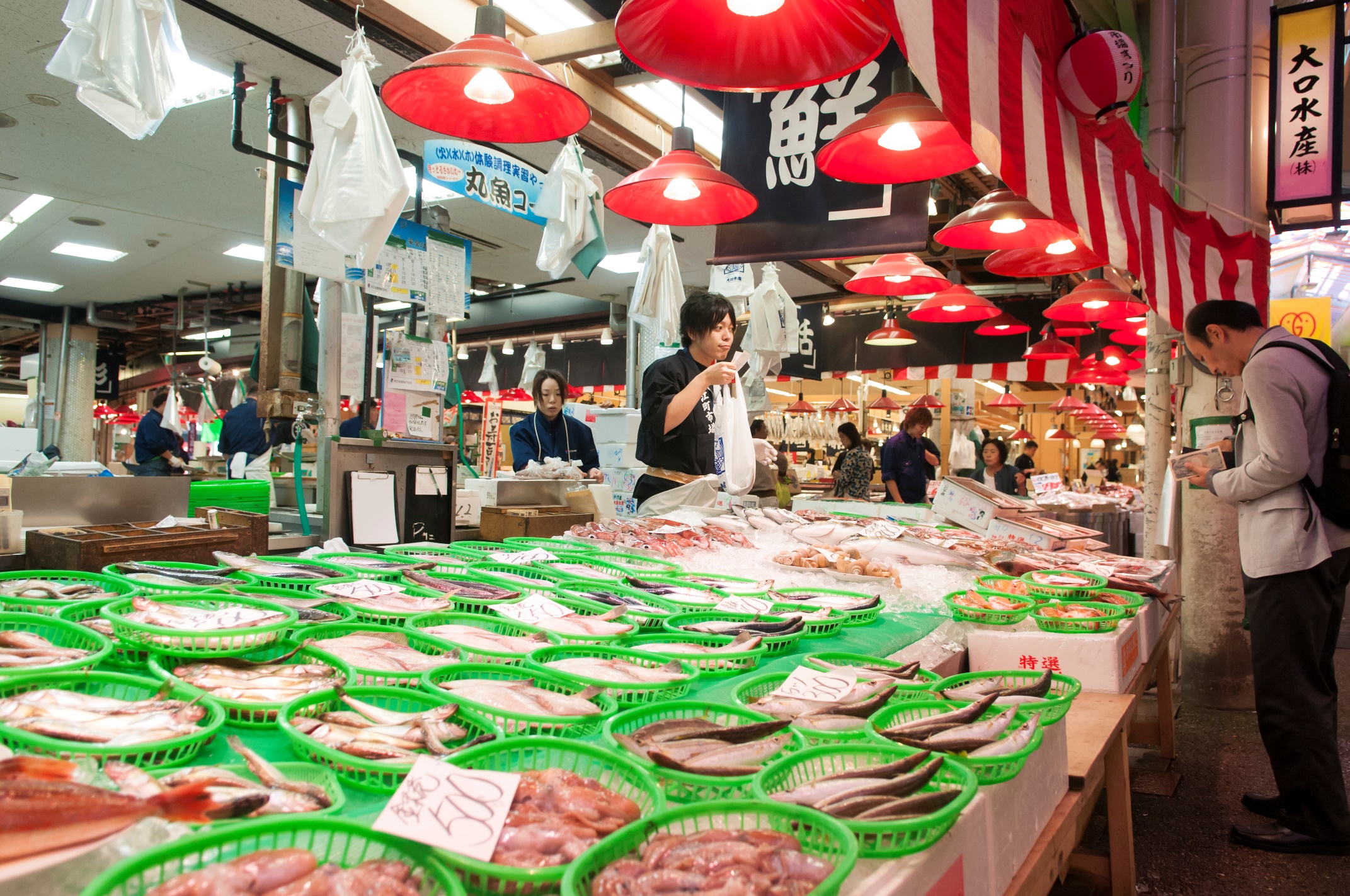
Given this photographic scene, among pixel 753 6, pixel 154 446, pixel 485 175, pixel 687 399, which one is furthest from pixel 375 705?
pixel 154 446

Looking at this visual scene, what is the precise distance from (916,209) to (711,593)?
3091 millimetres

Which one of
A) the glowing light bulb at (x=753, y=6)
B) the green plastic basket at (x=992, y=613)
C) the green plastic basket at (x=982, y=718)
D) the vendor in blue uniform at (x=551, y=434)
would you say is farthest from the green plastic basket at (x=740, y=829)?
the vendor in blue uniform at (x=551, y=434)

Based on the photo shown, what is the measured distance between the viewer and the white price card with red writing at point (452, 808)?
893 millimetres

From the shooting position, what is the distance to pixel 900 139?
370 centimetres

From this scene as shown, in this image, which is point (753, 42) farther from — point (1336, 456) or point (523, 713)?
point (1336, 456)

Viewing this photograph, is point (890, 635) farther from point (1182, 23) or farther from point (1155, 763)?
point (1182, 23)

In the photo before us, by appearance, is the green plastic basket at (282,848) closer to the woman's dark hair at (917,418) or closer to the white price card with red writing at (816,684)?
the white price card with red writing at (816,684)

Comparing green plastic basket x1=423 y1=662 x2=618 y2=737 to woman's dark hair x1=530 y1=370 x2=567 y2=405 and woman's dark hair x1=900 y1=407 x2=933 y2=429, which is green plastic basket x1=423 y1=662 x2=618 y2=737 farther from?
woman's dark hair x1=900 y1=407 x2=933 y2=429

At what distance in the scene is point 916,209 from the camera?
4.73 meters

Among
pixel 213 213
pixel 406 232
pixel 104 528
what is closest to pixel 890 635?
pixel 104 528

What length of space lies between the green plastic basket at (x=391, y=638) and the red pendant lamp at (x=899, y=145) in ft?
9.46

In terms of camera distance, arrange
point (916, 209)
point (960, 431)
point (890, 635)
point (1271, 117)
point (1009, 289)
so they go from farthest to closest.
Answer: point (960, 431) → point (1009, 289) → point (1271, 117) → point (916, 209) → point (890, 635)

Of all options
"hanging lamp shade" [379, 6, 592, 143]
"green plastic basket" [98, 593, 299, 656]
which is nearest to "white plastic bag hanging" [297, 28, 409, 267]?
"hanging lamp shade" [379, 6, 592, 143]

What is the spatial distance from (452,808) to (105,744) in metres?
0.51
